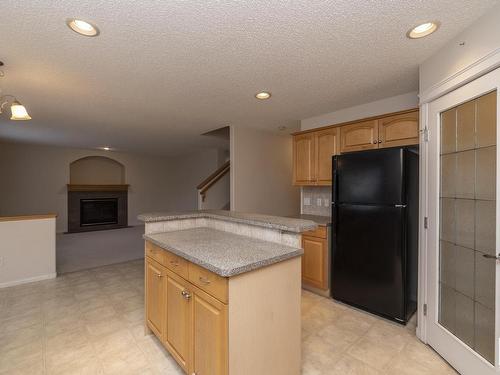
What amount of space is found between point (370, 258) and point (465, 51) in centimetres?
183

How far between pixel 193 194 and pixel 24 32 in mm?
6336

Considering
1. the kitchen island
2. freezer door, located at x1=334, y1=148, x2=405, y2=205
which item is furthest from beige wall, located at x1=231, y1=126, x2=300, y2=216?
the kitchen island

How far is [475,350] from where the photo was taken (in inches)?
63.4

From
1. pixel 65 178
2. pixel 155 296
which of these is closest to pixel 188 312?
pixel 155 296

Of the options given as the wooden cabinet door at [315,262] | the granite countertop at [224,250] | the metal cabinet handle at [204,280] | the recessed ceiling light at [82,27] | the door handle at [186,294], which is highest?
the recessed ceiling light at [82,27]

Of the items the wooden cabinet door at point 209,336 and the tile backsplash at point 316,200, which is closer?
the wooden cabinet door at point 209,336

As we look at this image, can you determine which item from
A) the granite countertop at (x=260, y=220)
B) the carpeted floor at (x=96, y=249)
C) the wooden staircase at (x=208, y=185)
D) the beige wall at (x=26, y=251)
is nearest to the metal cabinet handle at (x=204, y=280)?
the granite countertop at (x=260, y=220)

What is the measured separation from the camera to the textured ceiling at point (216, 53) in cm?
141

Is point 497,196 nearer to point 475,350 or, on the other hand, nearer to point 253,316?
point 475,350

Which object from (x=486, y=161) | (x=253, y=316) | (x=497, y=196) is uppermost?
(x=486, y=161)

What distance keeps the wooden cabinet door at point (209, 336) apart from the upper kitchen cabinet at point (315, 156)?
2.31 metres

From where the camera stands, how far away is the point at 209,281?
135 centimetres

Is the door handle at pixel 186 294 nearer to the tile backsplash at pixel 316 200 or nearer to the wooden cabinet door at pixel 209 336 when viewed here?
the wooden cabinet door at pixel 209 336

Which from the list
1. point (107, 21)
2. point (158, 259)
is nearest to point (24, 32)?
point (107, 21)
